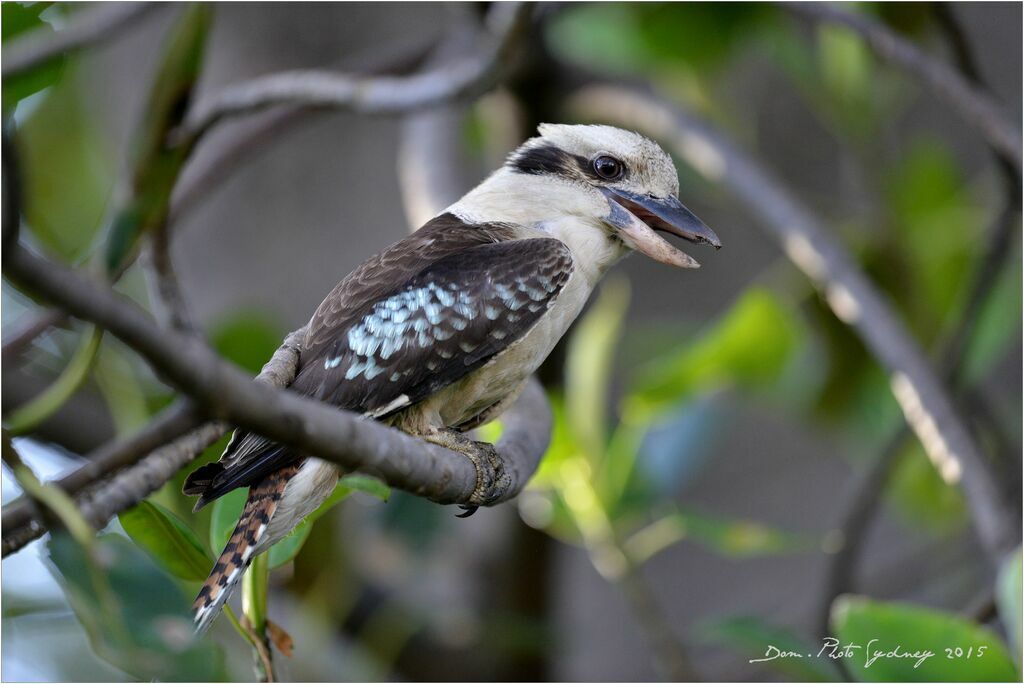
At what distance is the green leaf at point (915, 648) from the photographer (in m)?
1.25

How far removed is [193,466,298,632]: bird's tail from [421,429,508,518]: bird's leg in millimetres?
171

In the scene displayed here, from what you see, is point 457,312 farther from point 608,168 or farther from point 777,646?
point 777,646

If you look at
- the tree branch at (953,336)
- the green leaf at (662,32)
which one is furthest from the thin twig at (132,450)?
the green leaf at (662,32)

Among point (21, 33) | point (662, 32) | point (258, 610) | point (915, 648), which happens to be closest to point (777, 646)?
point (915, 648)

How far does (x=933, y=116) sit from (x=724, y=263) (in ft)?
3.18

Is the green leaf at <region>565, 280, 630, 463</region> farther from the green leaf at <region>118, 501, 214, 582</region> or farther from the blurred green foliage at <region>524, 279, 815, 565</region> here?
the green leaf at <region>118, 501, 214, 582</region>

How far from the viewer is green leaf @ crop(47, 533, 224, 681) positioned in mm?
647

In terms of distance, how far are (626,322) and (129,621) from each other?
3229 millimetres

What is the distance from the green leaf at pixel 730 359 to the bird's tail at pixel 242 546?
109 centimetres

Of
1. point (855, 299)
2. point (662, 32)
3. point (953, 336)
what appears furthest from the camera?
point (662, 32)

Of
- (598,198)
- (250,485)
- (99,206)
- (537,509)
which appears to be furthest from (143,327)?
(99,206)

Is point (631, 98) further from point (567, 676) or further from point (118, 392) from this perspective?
point (567, 676)

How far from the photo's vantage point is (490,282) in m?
1.07

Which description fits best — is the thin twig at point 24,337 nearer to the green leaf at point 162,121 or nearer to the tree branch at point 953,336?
the green leaf at point 162,121
